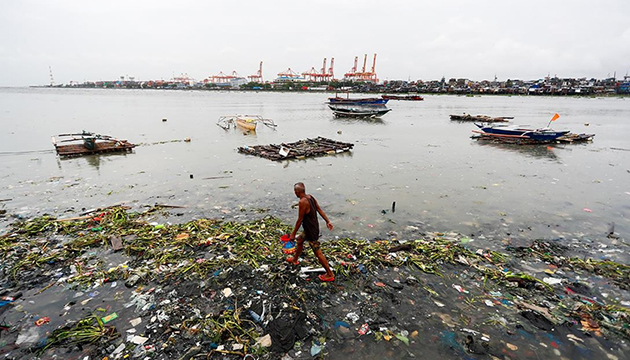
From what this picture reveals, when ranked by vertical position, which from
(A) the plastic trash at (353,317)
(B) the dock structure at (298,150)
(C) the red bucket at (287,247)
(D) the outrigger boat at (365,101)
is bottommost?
(A) the plastic trash at (353,317)

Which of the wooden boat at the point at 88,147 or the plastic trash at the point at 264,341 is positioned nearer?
the plastic trash at the point at 264,341

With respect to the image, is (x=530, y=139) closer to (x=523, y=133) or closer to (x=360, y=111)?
(x=523, y=133)

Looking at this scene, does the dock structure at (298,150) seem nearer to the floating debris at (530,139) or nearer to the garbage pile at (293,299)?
the garbage pile at (293,299)

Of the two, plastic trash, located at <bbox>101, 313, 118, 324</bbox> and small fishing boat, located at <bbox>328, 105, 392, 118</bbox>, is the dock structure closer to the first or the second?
plastic trash, located at <bbox>101, 313, 118, 324</bbox>

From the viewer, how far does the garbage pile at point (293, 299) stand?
379 centimetres

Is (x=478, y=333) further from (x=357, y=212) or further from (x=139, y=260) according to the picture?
(x=139, y=260)

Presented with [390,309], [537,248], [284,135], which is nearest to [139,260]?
[390,309]

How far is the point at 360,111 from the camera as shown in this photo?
35906 mm

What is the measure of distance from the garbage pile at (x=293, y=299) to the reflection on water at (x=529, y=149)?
12.4 meters

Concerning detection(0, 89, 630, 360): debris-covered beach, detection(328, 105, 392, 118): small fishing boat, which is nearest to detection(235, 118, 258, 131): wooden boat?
detection(0, 89, 630, 360): debris-covered beach

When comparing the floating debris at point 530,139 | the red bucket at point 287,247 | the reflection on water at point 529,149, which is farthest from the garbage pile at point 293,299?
the floating debris at point 530,139

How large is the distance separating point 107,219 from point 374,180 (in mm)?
8521

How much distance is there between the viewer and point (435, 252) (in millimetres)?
6000

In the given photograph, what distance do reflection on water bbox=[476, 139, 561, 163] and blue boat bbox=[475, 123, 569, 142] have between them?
60 centimetres
